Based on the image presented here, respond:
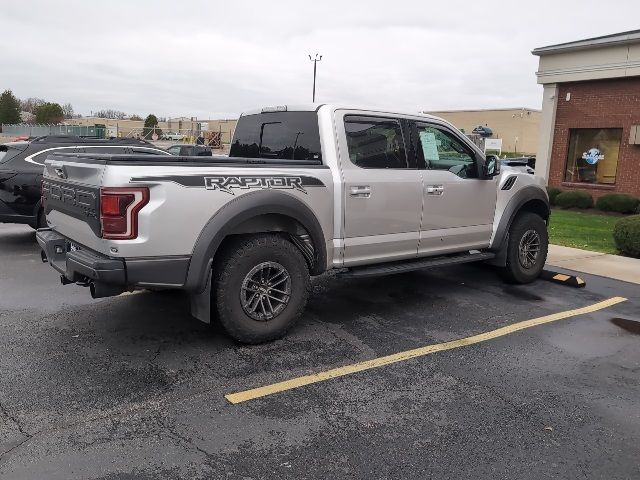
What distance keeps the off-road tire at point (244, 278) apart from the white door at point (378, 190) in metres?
0.60

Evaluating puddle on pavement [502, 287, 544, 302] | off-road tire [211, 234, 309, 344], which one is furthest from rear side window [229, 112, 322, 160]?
puddle on pavement [502, 287, 544, 302]

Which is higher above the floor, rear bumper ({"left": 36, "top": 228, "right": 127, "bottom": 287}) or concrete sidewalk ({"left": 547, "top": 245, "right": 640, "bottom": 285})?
rear bumper ({"left": 36, "top": 228, "right": 127, "bottom": 287})

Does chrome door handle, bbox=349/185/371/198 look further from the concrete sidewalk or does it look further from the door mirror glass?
the concrete sidewalk

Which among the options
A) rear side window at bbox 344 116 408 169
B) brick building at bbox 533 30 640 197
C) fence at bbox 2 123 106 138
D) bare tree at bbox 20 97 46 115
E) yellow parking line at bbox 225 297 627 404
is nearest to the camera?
yellow parking line at bbox 225 297 627 404

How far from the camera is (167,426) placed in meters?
3.30

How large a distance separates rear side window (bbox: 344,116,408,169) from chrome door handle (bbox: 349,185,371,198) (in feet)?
0.71

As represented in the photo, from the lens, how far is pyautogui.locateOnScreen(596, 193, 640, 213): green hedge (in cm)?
1466

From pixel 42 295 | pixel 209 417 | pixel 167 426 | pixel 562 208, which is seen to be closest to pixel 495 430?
pixel 209 417

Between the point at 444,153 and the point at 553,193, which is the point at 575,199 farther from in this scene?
the point at 444,153

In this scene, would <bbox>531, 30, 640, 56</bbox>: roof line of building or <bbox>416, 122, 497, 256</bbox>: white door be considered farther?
<bbox>531, 30, 640, 56</bbox>: roof line of building

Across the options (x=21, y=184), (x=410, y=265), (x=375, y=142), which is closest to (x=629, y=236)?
(x=410, y=265)

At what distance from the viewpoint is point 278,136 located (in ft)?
18.4

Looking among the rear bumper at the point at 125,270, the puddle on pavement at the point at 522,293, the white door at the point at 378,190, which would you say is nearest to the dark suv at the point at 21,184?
the white door at the point at 378,190

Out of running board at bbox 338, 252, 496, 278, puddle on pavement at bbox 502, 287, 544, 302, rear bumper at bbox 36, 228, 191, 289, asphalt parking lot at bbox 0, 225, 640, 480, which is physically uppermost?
rear bumper at bbox 36, 228, 191, 289
